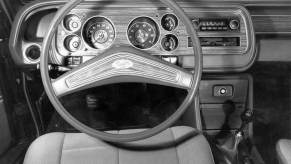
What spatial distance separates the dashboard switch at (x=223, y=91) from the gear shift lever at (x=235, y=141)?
170mm

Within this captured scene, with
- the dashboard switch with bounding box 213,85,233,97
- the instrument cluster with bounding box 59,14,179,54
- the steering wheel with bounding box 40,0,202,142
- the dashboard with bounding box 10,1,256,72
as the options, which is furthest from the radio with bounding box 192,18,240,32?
the steering wheel with bounding box 40,0,202,142

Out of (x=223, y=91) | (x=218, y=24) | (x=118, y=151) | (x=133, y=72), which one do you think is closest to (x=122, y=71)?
(x=133, y=72)

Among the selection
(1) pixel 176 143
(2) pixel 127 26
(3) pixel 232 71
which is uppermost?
(2) pixel 127 26

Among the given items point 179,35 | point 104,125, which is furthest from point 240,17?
point 104,125

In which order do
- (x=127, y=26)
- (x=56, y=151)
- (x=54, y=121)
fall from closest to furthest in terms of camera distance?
1. (x=56, y=151)
2. (x=127, y=26)
3. (x=54, y=121)

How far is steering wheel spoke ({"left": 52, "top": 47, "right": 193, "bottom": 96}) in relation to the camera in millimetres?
1382

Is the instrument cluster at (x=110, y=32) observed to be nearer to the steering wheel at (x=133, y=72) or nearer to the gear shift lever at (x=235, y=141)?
the steering wheel at (x=133, y=72)

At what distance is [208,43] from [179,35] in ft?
0.51

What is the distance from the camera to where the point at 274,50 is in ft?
6.60

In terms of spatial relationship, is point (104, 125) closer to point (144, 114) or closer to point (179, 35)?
point (144, 114)

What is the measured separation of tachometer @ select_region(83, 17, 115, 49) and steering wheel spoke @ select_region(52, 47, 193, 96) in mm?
380

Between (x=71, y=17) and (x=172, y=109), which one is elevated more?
(x=71, y=17)

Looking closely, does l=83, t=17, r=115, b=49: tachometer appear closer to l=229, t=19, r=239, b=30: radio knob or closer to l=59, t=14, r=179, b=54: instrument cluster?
l=59, t=14, r=179, b=54: instrument cluster

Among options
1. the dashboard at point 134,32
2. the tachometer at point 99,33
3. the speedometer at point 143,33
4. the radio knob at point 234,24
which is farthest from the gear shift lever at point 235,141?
the tachometer at point 99,33
